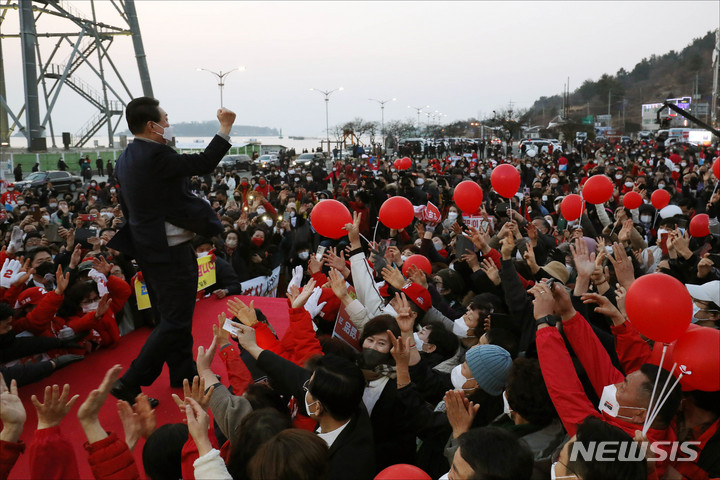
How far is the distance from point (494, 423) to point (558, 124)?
227 ft

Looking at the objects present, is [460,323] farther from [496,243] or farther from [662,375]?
[496,243]

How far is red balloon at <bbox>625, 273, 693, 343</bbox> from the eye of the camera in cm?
289

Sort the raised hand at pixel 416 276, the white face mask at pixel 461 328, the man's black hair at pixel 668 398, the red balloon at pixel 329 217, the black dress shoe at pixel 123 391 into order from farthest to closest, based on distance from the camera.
→ the red balloon at pixel 329 217
the raised hand at pixel 416 276
the white face mask at pixel 461 328
the black dress shoe at pixel 123 391
the man's black hair at pixel 668 398

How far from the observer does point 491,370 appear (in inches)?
129

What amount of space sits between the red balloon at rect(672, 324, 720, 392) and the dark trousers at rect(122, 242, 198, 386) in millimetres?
3059

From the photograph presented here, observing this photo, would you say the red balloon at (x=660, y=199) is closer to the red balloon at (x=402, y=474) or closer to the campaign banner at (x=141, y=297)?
the campaign banner at (x=141, y=297)

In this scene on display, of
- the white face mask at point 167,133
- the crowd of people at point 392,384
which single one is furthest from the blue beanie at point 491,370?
the white face mask at point 167,133

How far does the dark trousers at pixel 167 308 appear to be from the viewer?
3783mm

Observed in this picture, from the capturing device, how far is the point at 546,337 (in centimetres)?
302

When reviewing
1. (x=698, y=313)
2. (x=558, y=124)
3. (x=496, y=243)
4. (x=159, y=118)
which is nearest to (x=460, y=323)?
(x=698, y=313)

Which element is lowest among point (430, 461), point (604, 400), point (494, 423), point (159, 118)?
point (430, 461)

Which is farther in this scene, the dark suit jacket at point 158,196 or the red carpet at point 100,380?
the dark suit jacket at point 158,196

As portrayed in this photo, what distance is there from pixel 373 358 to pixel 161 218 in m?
1.69

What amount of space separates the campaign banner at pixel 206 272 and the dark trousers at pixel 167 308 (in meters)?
2.08
